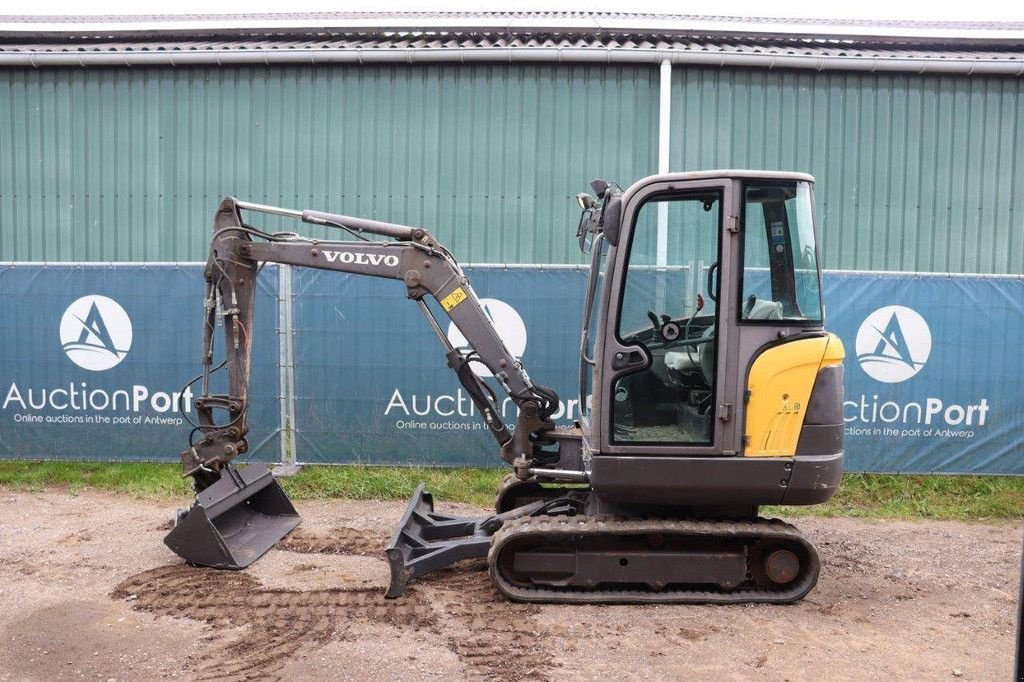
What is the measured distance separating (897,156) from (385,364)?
6.47 metres

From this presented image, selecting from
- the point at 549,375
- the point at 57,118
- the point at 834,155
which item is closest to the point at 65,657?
the point at 549,375

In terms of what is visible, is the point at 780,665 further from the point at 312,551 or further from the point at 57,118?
the point at 57,118

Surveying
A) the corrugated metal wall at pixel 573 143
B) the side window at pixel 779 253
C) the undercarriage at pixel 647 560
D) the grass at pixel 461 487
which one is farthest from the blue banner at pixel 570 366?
the side window at pixel 779 253

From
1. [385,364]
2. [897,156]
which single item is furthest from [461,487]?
[897,156]

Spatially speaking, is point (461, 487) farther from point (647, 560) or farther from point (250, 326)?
point (647, 560)

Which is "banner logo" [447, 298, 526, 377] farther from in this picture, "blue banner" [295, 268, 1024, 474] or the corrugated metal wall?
the corrugated metal wall

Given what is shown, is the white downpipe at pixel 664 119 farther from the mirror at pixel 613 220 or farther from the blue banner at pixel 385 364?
the mirror at pixel 613 220

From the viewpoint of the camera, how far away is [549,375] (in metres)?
8.80

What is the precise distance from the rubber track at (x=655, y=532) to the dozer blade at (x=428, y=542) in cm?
42

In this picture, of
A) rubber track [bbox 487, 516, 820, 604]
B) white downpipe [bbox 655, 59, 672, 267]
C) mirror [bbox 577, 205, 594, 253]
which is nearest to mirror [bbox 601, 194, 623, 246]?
mirror [bbox 577, 205, 594, 253]

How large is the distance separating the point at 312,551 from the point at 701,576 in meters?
2.79

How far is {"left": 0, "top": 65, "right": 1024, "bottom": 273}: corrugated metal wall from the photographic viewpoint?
409 inches

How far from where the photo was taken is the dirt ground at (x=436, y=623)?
4527 mm

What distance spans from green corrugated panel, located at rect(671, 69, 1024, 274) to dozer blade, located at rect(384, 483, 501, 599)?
5.79 metres
